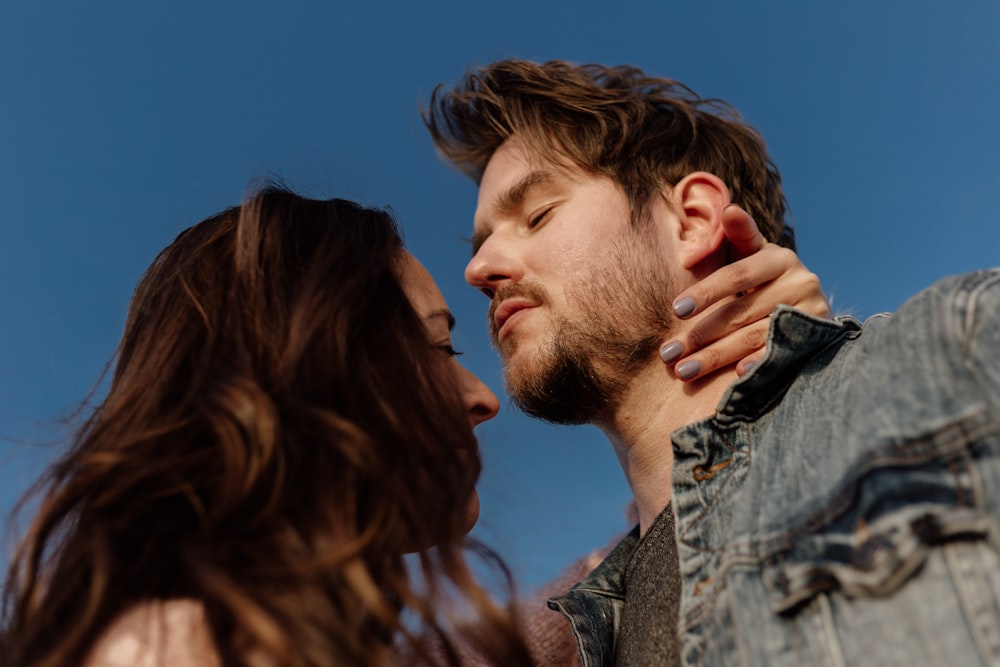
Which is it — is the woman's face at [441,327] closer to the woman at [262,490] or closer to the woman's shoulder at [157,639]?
the woman at [262,490]

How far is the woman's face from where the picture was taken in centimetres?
248

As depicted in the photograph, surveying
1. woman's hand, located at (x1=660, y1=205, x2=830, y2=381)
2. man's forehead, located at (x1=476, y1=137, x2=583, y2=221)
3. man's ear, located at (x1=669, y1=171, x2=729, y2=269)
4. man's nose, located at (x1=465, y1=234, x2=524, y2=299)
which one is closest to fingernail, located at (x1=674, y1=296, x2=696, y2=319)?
woman's hand, located at (x1=660, y1=205, x2=830, y2=381)

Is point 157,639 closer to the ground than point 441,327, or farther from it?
closer to the ground

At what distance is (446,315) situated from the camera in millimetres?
2656

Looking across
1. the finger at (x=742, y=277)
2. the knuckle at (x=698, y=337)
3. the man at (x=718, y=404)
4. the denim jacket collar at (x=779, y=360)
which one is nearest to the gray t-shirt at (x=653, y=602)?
the man at (x=718, y=404)

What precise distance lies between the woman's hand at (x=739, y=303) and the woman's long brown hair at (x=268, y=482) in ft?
3.72

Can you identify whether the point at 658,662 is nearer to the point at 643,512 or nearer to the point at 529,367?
the point at 643,512

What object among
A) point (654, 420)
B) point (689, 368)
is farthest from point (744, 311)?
point (654, 420)

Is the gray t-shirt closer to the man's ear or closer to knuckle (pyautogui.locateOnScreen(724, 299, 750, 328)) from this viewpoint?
knuckle (pyautogui.locateOnScreen(724, 299, 750, 328))

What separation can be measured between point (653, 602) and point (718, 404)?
640 millimetres

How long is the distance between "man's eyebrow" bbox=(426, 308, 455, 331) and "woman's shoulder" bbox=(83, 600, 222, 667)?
1271 millimetres

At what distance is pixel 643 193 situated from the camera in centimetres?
354

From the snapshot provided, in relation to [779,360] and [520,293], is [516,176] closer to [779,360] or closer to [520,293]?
[520,293]

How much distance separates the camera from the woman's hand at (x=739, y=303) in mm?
2707
